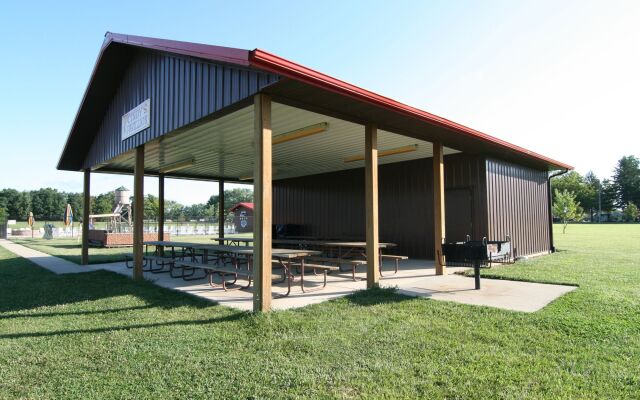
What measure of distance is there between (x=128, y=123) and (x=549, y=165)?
12.3 meters

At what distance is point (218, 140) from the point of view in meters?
9.01

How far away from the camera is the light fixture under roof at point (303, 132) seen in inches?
297

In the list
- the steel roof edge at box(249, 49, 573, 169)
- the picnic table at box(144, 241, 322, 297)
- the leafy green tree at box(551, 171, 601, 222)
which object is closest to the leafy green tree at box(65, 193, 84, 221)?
the picnic table at box(144, 241, 322, 297)

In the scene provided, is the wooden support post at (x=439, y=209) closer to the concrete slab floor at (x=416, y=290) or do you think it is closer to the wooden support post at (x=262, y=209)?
the concrete slab floor at (x=416, y=290)

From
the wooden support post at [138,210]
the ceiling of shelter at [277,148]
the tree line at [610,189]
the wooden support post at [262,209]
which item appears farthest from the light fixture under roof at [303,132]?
the tree line at [610,189]

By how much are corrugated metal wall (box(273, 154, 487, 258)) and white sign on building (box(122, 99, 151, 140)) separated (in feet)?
24.2

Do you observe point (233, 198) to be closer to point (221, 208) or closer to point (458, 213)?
point (221, 208)

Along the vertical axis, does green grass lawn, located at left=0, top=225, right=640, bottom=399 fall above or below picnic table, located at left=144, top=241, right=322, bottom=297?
below

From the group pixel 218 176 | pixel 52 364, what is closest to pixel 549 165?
pixel 218 176

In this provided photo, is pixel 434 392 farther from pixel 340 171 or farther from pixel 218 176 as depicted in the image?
pixel 218 176

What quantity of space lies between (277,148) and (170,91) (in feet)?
11.5

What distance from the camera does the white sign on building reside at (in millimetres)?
7941

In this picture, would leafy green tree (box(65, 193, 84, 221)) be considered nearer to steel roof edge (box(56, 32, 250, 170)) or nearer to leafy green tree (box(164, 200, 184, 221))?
leafy green tree (box(164, 200, 184, 221))

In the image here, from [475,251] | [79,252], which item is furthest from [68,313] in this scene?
[79,252]
